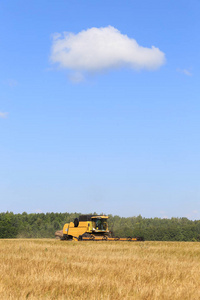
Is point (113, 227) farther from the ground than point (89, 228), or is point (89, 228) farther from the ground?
point (113, 227)

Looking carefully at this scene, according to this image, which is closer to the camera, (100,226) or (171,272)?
(171,272)

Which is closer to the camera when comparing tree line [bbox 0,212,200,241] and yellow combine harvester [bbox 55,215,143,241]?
yellow combine harvester [bbox 55,215,143,241]

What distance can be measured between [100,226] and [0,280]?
29.8 metres

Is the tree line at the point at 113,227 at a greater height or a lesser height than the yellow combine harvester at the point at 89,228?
greater

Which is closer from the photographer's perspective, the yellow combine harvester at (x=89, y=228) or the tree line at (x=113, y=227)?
the yellow combine harvester at (x=89, y=228)

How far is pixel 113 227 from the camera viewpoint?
14950 centimetres

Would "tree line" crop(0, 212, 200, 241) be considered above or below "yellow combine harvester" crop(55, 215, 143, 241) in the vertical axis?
above

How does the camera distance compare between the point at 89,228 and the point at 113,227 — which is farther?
the point at 113,227

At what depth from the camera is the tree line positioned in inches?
4537

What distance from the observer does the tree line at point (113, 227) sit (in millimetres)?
115250

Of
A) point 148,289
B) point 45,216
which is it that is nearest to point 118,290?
point 148,289

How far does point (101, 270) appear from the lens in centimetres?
914

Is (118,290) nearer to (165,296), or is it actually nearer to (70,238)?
(165,296)

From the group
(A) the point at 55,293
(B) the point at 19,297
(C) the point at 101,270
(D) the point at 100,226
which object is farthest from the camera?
(D) the point at 100,226
